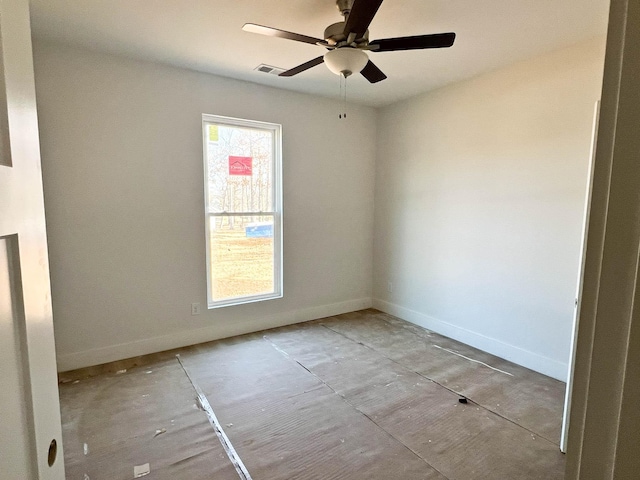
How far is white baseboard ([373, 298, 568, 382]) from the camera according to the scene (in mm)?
2914

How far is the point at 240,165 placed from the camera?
371 cm

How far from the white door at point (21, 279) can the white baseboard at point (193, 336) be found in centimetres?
275

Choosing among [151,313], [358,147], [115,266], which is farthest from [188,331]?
[358,147]

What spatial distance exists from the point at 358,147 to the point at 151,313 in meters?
3.13

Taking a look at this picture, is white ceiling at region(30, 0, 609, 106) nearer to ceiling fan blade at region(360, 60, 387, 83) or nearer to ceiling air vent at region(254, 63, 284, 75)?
ceiling air vent at region(254, 63, 284, 75)

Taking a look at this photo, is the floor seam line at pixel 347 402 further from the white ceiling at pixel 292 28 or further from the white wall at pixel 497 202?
the white ceiling at pixel 292 28

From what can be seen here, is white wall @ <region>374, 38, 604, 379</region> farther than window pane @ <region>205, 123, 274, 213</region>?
No

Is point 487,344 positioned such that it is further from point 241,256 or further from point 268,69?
point 268,69

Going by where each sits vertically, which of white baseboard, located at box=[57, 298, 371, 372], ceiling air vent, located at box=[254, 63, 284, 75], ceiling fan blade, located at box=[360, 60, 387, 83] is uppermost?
ceiling air vent, located at box=[254, 63, 284, 75]

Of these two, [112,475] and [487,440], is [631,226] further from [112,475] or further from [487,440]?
[112,475]

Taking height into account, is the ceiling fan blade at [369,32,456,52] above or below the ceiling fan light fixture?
above

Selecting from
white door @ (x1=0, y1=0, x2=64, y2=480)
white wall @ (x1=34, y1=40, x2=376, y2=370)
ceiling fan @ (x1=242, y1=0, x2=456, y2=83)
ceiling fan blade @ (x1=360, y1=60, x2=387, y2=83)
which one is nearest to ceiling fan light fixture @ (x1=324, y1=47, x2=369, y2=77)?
ceiling fan @ (x1=242, y1=0, x2=456, y2=83)

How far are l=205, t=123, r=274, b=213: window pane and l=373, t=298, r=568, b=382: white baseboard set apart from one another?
2.14m

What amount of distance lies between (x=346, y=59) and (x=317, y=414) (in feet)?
7.72
